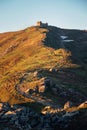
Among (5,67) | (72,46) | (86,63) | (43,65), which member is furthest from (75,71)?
(72,46)

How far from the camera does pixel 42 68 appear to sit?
118m

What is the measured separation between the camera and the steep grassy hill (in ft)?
303

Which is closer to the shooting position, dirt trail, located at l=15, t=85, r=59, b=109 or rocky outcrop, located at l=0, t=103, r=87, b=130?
rocky outcrop, located at l=0, t=103, r=87, b=130

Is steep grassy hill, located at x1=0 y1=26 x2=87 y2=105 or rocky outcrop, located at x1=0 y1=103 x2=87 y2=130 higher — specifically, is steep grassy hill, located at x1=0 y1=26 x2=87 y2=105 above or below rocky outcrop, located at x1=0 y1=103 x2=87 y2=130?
below

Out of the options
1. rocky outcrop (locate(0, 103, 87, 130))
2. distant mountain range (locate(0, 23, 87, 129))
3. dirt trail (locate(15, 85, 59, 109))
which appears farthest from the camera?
distant mountain range (locate(0, 23, 87, 129))

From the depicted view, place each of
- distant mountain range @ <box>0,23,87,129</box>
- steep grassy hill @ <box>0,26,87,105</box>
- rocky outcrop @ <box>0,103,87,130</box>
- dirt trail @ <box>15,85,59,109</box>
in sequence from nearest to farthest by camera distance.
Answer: rocky outcrop @ <box>0,103,87,130</box>, dirt trail @ <box>15,85,59,109</box>, distant mountain range @ <box>0,23,87,129</box>, steep grassy hill @ <box>0,26,87,105</box>

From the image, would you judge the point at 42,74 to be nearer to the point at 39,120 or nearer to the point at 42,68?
the point at 42,68

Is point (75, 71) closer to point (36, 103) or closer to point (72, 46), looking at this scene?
point (36, 103)

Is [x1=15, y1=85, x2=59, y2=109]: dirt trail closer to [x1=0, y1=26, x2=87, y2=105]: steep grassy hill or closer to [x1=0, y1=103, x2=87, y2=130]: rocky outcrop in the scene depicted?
[x1=0, y1=26, x2=87, y2=105]: steep grassy hill

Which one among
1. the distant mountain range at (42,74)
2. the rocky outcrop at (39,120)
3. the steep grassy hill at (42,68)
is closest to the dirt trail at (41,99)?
the distant mountain range at (42,74)

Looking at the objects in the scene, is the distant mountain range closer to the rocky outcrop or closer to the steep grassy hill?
the steep grassy hill

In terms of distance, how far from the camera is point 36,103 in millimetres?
80625

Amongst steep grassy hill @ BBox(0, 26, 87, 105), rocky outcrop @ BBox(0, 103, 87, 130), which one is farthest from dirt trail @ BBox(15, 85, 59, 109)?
rocky outcrop @ BBox(0, 103, 87, 130)

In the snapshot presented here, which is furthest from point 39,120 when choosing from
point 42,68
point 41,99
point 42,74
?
point 42,68
